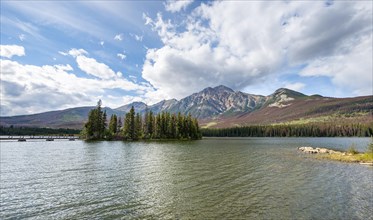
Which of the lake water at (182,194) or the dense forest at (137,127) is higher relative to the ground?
the dense forest at (137,127)

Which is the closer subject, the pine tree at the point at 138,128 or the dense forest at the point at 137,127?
the dense forest at the point at 137,127

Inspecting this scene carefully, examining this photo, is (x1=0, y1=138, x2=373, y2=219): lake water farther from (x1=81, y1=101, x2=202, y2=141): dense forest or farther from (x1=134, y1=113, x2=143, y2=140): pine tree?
(x1=134, y1=113, x2=143, y2=140): pine tree

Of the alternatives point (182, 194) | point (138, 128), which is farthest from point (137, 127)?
point (182, 194)

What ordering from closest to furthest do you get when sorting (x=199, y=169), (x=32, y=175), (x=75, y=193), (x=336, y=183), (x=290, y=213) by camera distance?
1. (x=290, y=213)
2. (x=75, y=193)
3. (x=336, y=183)
4. (x=32, y=175)
5. (x=199, y=169)

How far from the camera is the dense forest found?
162125 millimetres

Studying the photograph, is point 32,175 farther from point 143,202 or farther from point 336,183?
point 336,183

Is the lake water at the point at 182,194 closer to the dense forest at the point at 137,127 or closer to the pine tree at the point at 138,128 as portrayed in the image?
the dense forest at the point at 137,127

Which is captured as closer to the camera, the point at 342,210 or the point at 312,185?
the point at 342,210

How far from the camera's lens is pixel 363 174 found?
43.0 meters

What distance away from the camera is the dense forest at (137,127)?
532 ft

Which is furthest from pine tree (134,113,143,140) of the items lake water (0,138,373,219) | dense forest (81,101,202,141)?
lake water (0,138,373,219)

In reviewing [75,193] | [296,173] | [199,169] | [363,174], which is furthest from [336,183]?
[75,193]

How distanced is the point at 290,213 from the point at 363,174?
3040 centimetres

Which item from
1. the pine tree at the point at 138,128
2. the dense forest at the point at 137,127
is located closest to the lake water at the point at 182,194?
the dense forest at the point at 137,127
